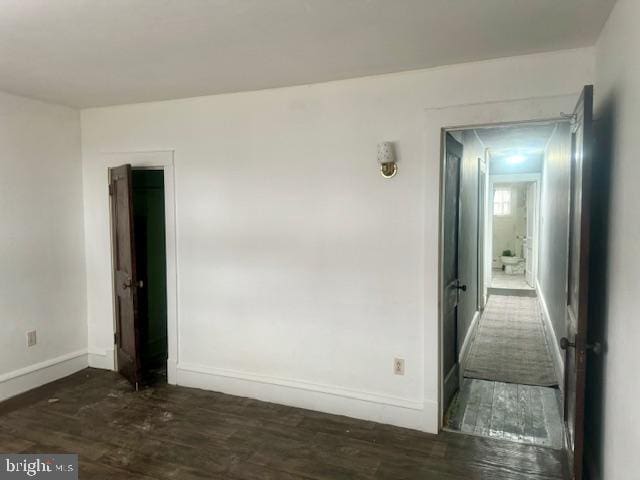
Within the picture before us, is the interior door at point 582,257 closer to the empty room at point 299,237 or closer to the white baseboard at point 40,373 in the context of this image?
the empty room at point 299,237

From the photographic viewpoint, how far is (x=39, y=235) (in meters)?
3.80

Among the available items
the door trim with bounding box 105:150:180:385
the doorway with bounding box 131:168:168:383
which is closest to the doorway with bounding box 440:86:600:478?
the door trim with bounding box 105:150:180:385

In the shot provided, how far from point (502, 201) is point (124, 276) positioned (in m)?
9.86

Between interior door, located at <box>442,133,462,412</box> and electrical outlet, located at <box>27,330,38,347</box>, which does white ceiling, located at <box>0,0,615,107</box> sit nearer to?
interior door, located at <box>442,133,462,412</box>

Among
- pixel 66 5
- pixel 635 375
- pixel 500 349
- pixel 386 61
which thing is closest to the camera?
→ pixel 635 375

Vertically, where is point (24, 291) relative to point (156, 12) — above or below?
below

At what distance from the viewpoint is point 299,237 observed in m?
3.35

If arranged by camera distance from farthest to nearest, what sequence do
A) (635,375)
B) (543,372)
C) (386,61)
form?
(543,372) < (386,61) < (635,375)

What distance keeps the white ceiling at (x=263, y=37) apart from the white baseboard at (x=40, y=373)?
7.55 feet

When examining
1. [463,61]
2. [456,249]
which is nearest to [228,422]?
[456,249]

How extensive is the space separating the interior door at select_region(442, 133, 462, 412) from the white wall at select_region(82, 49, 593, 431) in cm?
28

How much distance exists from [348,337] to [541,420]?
1.50 meters

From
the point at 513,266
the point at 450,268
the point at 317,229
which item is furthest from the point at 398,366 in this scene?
the point at 513,266

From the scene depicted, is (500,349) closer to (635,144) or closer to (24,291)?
(635,144)
